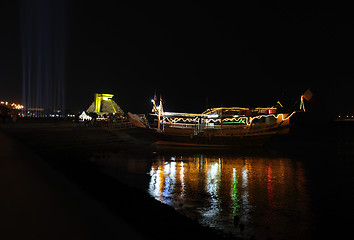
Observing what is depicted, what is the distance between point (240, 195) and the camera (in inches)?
436

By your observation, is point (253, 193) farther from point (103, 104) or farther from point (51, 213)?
point (103, 104)

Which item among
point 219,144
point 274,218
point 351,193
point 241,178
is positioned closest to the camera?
point 274,218

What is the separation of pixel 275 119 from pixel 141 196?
89.3 ft

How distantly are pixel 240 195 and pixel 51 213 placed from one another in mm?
7510

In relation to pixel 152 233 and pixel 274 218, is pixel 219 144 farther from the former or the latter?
pixel 152 233

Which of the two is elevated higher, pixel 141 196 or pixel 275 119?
pixel 275 119

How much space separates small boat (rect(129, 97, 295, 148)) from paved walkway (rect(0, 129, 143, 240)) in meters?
20.5

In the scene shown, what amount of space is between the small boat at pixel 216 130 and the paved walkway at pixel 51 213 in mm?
20505

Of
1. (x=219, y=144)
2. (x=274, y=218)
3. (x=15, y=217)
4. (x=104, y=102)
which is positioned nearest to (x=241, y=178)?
(x=274, y=218)

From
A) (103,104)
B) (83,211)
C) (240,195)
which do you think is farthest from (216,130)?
(103,104)

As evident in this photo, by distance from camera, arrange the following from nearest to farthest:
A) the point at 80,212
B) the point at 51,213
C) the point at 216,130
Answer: the point at 51,213 < the point at 80,212 < the point at 216,130

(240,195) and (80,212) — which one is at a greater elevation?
(80,212)

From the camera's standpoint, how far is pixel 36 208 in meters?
5.70

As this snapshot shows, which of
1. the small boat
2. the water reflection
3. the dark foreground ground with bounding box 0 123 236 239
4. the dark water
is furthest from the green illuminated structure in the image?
the dark foreground ground with bounding box 0 123 236 239
